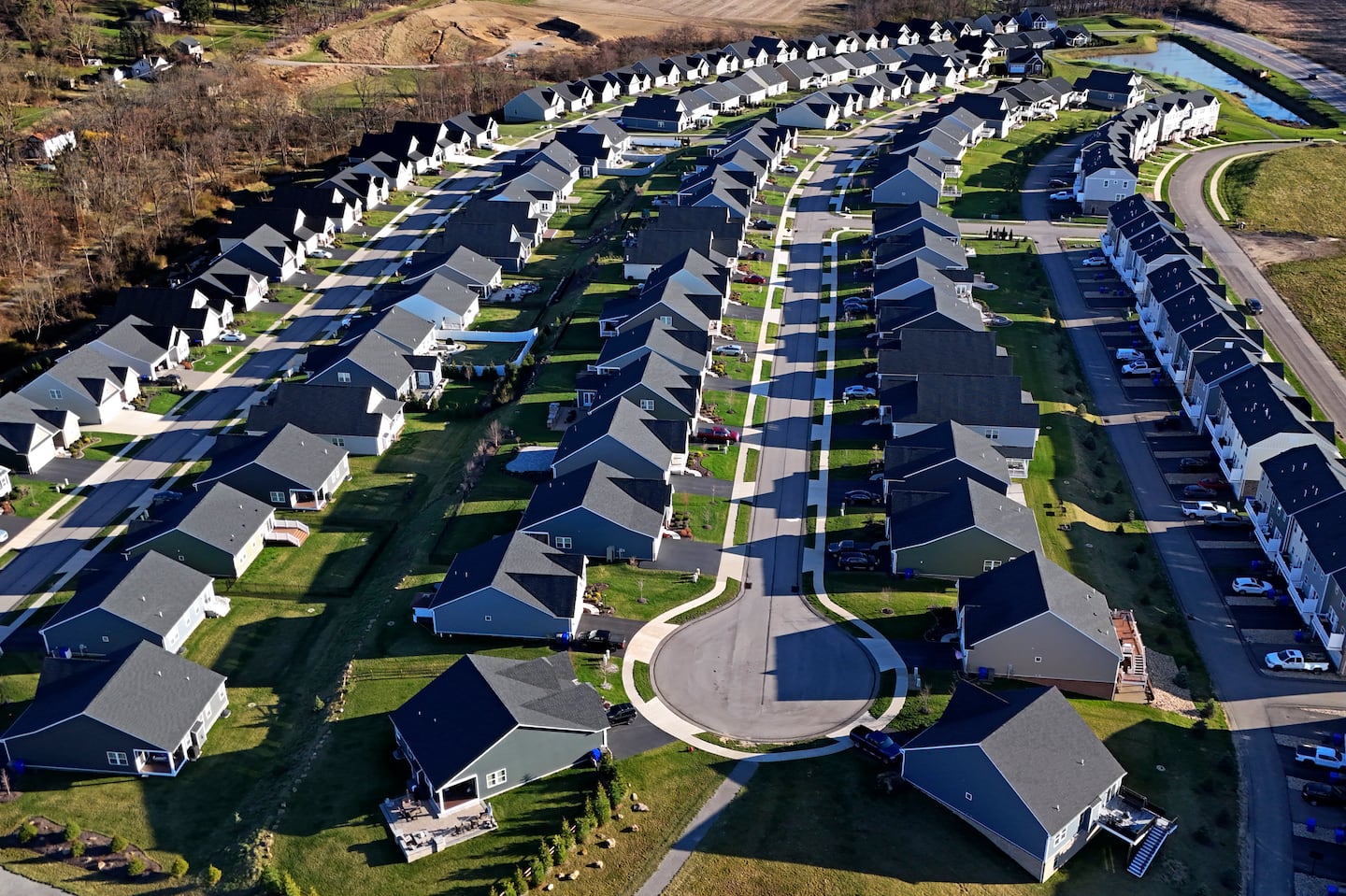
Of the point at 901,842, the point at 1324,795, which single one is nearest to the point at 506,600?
the point at 901,842

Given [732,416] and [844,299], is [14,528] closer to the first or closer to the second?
[732,416]

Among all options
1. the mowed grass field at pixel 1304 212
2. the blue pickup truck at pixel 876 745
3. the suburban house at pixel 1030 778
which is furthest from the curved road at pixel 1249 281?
the blue pickup truck at pixel 876 745

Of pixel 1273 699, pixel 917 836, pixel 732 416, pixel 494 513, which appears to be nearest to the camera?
pixel 917 836

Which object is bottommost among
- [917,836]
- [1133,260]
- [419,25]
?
[917,836]

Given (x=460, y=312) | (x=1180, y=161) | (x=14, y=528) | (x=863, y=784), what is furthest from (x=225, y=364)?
(x=1180, y=161)

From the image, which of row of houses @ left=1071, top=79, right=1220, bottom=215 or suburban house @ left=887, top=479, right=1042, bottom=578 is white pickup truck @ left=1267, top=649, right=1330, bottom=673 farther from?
row of houses @ left=1071, top=79, right=1220, bottom=215

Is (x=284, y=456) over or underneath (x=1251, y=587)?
over

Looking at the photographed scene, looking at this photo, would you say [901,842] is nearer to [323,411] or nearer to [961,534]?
[961,534]
